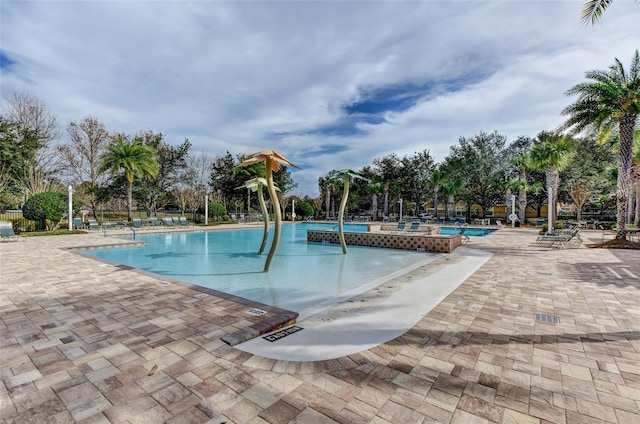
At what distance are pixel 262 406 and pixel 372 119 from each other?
21.8 metres

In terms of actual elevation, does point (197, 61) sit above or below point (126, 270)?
above

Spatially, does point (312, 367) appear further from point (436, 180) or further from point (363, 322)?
point (436, 180)

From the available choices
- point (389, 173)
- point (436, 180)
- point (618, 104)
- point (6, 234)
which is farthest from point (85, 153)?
point (618, 104)

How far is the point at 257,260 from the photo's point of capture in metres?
9.72

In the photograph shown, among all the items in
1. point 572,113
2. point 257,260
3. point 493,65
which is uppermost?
point 493,65

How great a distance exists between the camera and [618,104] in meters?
10.9

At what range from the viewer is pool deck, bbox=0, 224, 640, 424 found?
7.01 ft

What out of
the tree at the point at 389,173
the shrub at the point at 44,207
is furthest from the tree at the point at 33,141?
the tree at the point at 389,173

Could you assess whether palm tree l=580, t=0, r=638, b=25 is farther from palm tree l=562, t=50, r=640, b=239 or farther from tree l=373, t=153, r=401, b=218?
tree l=373, t=153, r=401, b=218

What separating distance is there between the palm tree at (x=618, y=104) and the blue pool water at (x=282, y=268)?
26.0 feet

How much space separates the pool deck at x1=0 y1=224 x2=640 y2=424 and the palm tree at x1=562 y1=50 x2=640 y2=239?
8868mm

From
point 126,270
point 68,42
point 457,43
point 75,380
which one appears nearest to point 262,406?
point 75,380

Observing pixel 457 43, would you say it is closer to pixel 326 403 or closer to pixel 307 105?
pixel 307 105

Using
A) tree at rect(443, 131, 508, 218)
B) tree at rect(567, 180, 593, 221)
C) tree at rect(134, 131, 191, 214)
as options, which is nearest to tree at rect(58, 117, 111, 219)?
tree at rect(134, 131, 191, 214)
